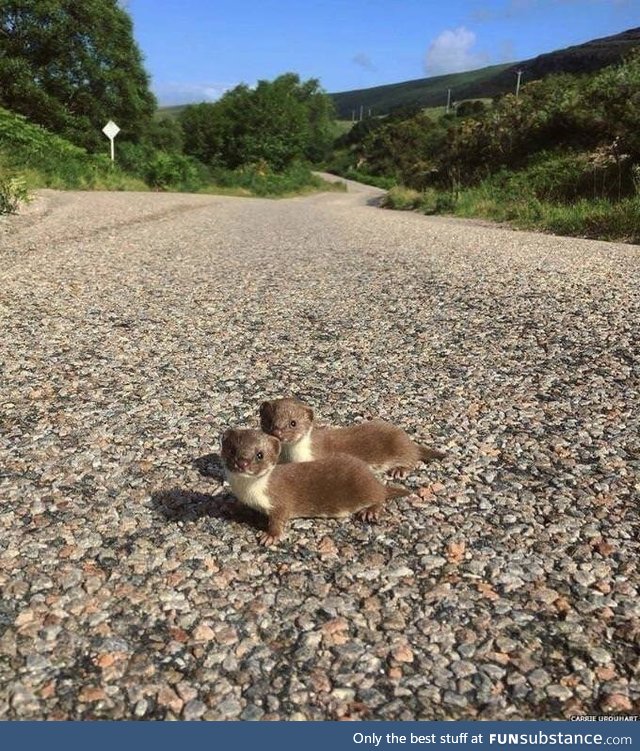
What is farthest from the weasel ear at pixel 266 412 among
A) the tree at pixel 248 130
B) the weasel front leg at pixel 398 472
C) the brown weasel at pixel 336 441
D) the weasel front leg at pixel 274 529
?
the tree at pixel 248 130

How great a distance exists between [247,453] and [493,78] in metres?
150

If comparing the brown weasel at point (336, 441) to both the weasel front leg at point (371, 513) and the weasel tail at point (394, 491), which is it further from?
the weasel front leg at point (371, 513)

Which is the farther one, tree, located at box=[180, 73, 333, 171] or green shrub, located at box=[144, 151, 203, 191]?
tree, located at box=[180, 73, 333, 171]

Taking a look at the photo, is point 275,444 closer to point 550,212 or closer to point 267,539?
point 267,539

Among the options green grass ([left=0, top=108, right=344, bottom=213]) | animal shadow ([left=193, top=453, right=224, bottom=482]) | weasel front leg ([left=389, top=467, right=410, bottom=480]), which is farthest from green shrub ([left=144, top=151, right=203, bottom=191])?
weasel front leg ([left=389, top=467, right=410, bottom=480])

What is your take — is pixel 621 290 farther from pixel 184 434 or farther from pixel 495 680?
pixel 495 680

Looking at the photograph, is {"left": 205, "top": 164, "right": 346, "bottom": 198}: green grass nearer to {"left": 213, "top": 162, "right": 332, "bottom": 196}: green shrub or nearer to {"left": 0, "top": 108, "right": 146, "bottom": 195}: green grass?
{"left": 213, "top": 162, "right": 332, "bottom": 196}: green shrub

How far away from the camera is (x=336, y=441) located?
3.73 m

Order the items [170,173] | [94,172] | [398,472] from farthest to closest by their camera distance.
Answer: [170,173] → [94,172] → [398,472]

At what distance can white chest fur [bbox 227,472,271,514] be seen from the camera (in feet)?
10.1

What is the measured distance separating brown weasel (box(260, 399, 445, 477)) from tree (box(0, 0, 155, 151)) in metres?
39.2

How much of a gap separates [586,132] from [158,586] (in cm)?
2687

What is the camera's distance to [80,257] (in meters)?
10.5

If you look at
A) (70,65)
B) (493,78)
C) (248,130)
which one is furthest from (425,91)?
(70,65)
